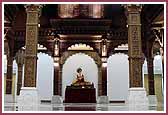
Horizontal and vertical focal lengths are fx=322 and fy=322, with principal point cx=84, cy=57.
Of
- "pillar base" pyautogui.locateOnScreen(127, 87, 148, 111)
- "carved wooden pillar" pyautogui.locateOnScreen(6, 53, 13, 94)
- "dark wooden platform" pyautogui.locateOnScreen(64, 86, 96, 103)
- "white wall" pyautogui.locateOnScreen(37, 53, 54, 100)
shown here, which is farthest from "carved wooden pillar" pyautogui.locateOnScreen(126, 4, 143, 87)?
"white wall" pyautogui.locateOnScreen(37, 53, 54, 100)

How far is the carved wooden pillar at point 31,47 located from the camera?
302 inches

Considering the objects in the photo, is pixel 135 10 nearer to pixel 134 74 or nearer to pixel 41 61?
pixel 134 74

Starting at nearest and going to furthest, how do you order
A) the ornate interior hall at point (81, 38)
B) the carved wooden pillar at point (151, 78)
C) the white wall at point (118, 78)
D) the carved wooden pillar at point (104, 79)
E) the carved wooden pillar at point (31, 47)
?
1. the carved wooden pillar at point (31, 47)
2. the ornate interior hall at point (81, 38)
3. the carved wooden pillar at point (151, 78)
4. the carved wooden pillar at point (104, 79)
5. the white wall at point (118, 78)

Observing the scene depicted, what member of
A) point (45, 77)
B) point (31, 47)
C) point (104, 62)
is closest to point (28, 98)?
point (31, 47)

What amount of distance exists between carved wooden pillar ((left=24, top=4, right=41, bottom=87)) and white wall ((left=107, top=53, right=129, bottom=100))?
9.42 m

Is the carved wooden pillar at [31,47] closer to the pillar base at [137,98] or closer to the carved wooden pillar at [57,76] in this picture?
the pillar base at [137,98]

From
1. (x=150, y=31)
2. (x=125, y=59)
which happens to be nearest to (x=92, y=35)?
(x=150, y=31)

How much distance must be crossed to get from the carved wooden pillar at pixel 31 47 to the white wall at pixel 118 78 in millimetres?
9417

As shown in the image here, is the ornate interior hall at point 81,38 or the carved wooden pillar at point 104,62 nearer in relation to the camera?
the ornate interior hall at point 81,38

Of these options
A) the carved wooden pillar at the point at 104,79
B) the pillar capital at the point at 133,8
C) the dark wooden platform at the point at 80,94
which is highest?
→ the pillar capital at the point at 133,8

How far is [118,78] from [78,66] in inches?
86.5

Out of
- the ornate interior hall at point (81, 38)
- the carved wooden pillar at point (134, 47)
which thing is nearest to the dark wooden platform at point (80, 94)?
the ornate interior hall at point (81, 38)

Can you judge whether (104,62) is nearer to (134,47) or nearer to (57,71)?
(57,71)

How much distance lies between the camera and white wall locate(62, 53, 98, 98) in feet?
55.0
